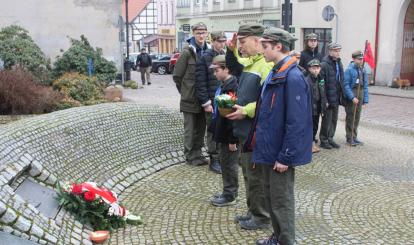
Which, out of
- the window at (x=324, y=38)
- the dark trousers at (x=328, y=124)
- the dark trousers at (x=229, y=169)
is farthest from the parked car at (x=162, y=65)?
the dark trousers at (x=229, y=169)

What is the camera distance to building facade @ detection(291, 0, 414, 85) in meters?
22.5

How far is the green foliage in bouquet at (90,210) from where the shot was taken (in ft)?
17.6

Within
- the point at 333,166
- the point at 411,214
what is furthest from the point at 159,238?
the point at 333,166

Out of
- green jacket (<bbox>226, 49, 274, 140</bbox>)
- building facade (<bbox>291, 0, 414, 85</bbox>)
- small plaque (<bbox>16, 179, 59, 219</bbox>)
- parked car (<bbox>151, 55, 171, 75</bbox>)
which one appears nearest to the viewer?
small plaque (<bbox>16, 179, 59, 219</bbox>)

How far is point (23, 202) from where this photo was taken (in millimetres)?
4879

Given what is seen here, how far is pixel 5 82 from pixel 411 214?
817 cm

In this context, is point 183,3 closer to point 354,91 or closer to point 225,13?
point 225,13

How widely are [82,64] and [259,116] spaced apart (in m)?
13.4

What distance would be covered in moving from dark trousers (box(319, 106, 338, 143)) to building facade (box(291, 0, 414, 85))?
14.1 meters

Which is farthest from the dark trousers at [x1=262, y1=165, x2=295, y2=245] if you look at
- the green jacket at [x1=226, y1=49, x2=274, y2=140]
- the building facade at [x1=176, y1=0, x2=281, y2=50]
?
the building facade at [x1=176, y1=0, x2=281, y2=50]

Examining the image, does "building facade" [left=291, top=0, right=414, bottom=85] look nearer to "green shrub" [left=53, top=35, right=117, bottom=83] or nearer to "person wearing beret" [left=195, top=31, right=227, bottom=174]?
"green shrub" [left=53, top=35, right=117, bottom=83]

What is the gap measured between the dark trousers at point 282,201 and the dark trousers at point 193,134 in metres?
3.39

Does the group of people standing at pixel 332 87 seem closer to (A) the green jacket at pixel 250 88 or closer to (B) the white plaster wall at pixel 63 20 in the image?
(A) the green jacket at pixel 250 88

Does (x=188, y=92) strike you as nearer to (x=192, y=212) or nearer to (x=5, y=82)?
(x=192, y=212)
